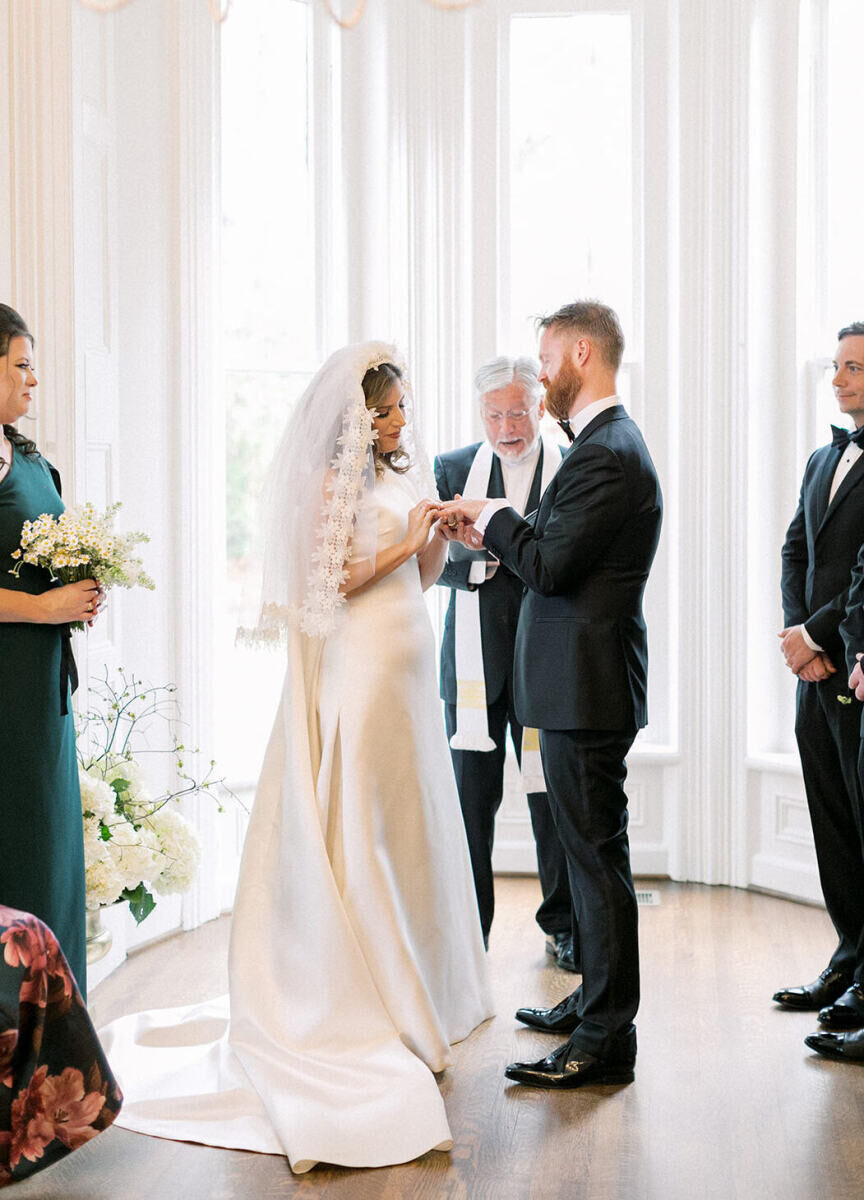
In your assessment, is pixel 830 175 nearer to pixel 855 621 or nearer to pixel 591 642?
pixel 855 621

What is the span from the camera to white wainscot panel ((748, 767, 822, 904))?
499cm

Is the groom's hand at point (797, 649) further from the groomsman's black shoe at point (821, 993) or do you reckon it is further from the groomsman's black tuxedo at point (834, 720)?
the groomsman's black shoe at point (821, 993)

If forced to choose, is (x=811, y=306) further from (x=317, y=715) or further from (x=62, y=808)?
A: (x=62, y=808)

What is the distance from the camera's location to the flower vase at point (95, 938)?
359cm

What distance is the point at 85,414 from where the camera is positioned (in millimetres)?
4055

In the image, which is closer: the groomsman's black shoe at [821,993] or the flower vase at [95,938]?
the flower vase at [95,938]

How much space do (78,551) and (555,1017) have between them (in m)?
1.86

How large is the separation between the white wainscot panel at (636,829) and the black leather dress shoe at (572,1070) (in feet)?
6.68

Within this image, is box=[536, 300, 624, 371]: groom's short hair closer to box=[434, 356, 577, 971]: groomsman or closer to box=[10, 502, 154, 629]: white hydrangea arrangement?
box=[434, 356, 577, 971]: groomsman

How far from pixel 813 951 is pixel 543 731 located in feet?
5.41

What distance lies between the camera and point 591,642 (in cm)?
324

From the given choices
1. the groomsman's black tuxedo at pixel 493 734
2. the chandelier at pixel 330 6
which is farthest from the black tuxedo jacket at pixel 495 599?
the chandelier at pixel 330 6

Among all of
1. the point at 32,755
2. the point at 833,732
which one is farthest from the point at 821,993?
the point at 32,755

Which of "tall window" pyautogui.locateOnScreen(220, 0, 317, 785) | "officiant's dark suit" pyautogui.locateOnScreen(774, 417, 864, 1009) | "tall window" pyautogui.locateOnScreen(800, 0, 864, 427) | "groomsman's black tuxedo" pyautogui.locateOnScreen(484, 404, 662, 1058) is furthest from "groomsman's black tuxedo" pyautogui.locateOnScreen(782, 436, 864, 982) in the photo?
"tall window" pyautogui.locateOnScreen(220, 0, 317, 785)
